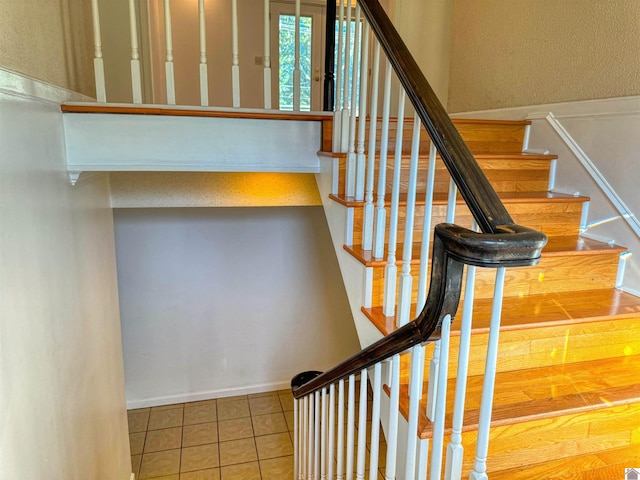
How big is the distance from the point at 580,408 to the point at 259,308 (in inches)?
118

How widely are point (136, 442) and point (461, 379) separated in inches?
130

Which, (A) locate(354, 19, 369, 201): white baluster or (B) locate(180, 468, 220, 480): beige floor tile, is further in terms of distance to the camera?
(B) locate(180, 468, 220, 480): beige floor tile

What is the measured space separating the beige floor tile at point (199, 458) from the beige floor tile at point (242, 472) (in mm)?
108

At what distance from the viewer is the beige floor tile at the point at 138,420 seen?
3583 mm

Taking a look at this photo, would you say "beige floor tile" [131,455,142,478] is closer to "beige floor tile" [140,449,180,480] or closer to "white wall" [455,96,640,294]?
"beige floor tile" [140,449,180,480]

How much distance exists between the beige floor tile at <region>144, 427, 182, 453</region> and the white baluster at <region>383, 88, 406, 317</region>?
266cm

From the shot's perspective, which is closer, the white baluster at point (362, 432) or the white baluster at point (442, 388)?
the white baluster at point (442, 388)

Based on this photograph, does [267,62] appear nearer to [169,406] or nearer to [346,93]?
[346,93]

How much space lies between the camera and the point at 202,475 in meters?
3.08

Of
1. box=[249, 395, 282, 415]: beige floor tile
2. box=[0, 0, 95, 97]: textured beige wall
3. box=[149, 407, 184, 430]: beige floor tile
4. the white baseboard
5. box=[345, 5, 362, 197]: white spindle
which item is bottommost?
box=[149, 407, 184, 430]: beige floor tile

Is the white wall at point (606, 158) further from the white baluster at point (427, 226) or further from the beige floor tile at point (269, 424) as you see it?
the beige floor tile at point (269, 424)

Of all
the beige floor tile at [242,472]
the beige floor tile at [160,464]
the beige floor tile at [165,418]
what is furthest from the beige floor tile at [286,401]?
the beige floor tile at [160,464]

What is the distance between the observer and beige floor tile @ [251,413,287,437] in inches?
141

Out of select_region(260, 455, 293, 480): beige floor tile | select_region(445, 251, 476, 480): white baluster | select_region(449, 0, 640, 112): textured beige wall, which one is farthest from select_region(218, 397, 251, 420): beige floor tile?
select_region(445, 251, 476, 480): white baluster
